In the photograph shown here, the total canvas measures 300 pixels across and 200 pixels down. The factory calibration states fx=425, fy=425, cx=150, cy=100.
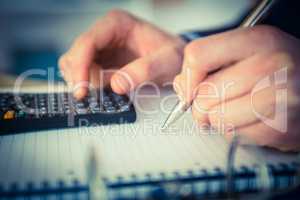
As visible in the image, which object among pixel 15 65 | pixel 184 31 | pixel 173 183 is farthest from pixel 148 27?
pixel 173 183

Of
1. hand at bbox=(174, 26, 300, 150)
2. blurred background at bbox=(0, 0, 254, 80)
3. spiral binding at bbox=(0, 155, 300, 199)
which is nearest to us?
spiral binding at bbox=(0, 155, 300, 199)

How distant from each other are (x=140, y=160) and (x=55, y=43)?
25cm

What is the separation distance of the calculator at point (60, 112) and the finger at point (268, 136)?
116 mm

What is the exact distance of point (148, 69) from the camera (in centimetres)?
53

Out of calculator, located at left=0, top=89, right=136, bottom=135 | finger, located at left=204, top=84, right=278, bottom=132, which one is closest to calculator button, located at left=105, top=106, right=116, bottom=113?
calculator, located at left=0, top=89, right=136, bottom=135

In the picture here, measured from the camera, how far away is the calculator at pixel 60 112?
0.42m

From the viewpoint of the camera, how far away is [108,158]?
36 cm

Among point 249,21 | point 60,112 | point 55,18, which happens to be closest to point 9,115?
point 60,112

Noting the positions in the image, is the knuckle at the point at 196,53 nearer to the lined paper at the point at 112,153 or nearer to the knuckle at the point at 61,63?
the lined paper at the point at 112,153

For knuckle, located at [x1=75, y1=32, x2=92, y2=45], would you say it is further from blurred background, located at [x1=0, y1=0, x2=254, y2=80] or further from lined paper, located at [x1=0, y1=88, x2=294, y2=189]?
lined paper, located at [x1=0, y1=88, x2=294, y2=189]

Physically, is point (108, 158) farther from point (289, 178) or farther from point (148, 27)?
point (148, 27)

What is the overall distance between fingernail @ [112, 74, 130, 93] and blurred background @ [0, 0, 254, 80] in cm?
9

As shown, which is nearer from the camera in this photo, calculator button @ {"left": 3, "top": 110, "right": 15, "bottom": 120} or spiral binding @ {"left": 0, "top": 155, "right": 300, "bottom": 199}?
spiral binding @ {"left": 0, "top": 155, "right": 300, "bottom": 199}

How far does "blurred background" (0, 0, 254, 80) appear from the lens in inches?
20.2
